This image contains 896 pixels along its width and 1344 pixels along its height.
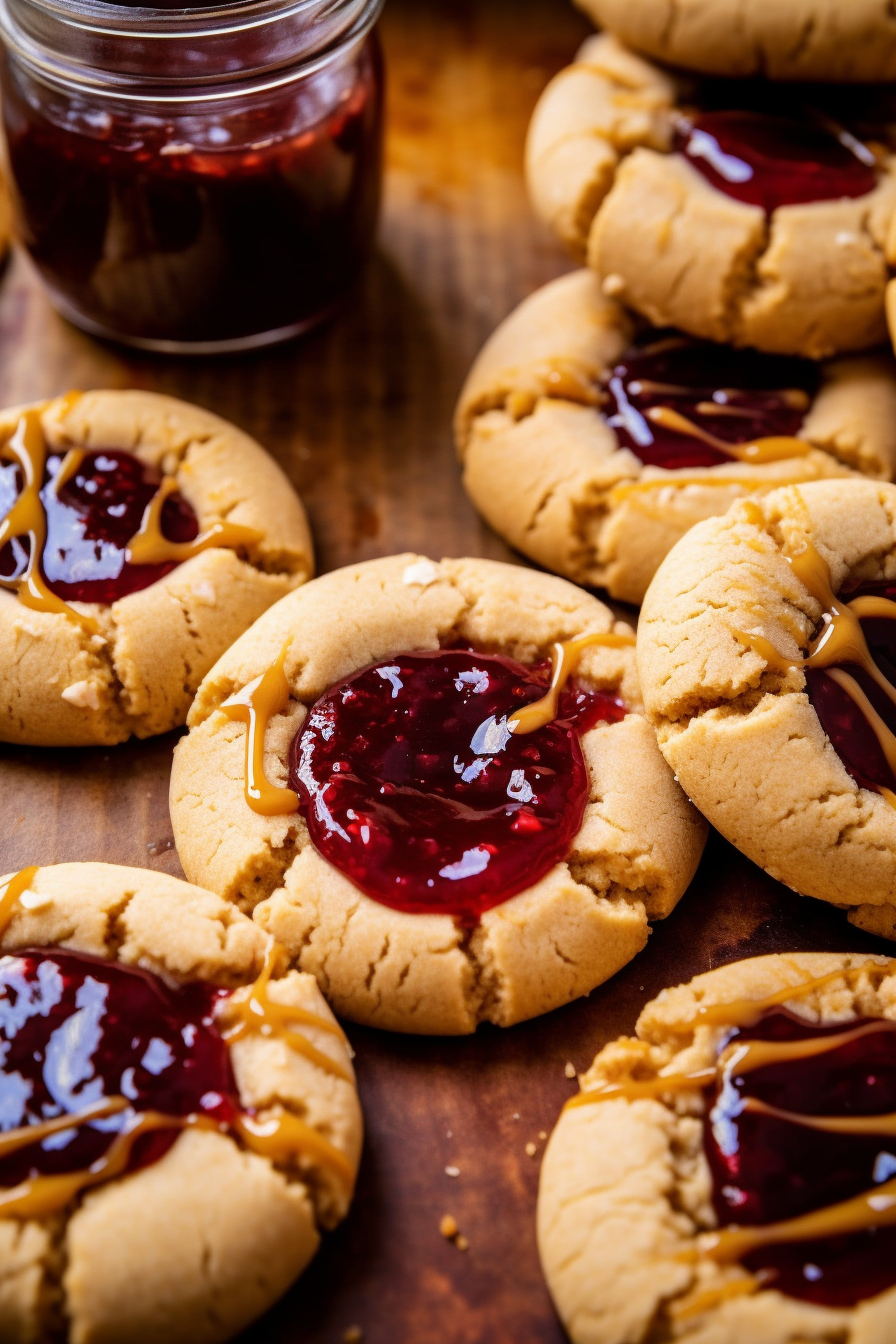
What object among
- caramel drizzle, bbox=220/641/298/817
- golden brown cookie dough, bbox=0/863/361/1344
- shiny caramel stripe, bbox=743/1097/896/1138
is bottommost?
golden brown cookie dough, bbox=0/863/361/1344

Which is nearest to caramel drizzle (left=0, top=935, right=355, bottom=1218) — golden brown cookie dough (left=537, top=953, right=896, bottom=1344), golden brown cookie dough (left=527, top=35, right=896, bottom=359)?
golden brown cookie dough (left=537, top=953, right=896, bottom=1344)

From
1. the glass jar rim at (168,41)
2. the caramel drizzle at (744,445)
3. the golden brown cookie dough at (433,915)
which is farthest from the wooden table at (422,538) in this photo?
the glass jar rim at (168,41)

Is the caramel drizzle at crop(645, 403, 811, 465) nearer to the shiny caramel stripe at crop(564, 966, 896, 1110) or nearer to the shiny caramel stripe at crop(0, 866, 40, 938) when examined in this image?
the shiny caramel stripe at crop(564, 966, 896, 1110)

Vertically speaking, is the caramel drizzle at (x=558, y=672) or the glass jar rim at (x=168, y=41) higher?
the glass jar rim at (x=168, y=41)

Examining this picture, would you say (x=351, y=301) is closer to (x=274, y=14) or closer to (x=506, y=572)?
(x=274, y=14)

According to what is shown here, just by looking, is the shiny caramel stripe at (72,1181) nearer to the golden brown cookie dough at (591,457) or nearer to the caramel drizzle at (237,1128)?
the caramel drizzle at (237,1128)

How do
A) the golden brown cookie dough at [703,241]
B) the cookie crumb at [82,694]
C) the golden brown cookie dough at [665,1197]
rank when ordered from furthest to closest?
the golden brown cookie dough at [703,241]
the cookie crumb at [82,694]
the golden brown cookie dough at [665,1197]

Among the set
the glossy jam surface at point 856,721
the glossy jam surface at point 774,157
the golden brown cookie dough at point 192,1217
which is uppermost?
the glossy jam surface at point 774,157
